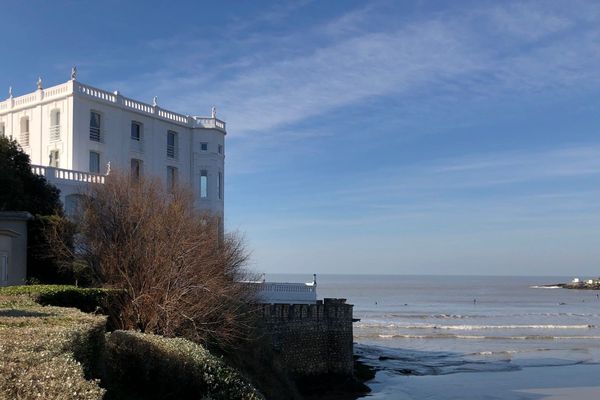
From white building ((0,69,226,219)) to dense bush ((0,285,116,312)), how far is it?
13691 mm

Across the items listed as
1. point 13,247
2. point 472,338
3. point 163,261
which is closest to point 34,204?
point 13,247

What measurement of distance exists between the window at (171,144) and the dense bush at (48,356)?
29.8 m

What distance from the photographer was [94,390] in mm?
7754

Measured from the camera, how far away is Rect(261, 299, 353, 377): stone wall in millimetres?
32438

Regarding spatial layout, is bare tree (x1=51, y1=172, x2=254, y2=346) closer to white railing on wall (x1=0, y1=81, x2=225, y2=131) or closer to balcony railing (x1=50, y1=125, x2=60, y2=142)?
balcony railing (x1=50, y1=125, x2=60, y2=142)

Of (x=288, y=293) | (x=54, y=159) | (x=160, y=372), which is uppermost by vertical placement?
(x=54, y=159)

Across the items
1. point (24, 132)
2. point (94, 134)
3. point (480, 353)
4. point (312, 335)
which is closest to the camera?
point (312, 335)

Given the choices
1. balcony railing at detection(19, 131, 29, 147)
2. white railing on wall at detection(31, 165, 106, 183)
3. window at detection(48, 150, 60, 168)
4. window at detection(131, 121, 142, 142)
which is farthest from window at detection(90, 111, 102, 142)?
white railing on wall at detection(31, 165, 106, 183)

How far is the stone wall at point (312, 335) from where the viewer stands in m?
32.4

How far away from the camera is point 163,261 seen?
928 inches

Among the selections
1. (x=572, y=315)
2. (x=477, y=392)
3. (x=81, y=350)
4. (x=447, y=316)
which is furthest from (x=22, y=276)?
(x=572, y=315)

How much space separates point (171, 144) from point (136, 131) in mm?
2637

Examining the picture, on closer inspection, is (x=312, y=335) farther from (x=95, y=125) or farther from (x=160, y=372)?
(x=160, y=372)

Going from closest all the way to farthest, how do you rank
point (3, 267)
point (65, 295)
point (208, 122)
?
point (65, 295), point (3, 267), point (208, 122)
